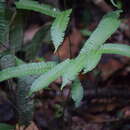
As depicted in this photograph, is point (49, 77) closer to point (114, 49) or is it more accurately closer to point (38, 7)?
point (114, 49)

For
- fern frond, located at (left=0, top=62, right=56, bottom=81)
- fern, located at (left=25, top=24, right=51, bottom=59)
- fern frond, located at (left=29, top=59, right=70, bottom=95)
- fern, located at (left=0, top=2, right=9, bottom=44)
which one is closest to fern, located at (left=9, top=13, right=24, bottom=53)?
fern, located at (left=25, top=24, right=51, bottom=59)

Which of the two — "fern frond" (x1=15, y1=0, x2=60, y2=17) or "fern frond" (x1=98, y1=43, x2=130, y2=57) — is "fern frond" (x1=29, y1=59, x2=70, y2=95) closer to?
"fern frond" (x1=98, y1=43, x2=130, y2=57)

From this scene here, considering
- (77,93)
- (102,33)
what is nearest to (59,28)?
(102,33)

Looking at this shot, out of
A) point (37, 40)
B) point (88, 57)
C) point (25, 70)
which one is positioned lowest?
point (37, 40)

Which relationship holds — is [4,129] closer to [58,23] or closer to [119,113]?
[58,23]

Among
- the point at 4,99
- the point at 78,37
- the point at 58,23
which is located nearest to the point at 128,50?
the point at 58,23
